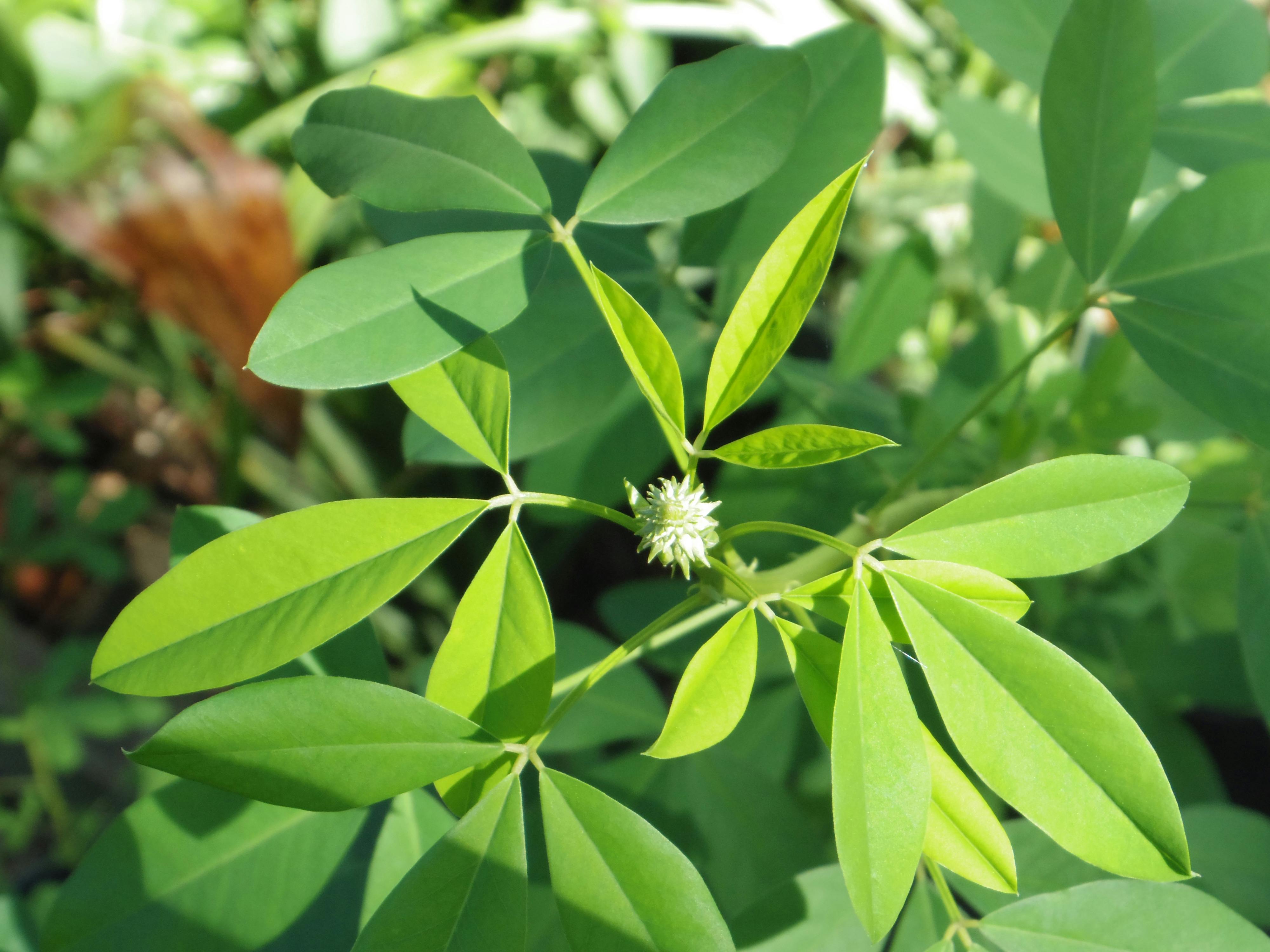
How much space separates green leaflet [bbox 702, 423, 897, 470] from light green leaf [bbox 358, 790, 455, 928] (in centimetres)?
25

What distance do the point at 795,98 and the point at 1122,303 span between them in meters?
0.21

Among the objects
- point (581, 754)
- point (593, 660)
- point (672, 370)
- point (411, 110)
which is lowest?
point (581, 754)

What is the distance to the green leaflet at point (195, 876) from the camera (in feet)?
1.39

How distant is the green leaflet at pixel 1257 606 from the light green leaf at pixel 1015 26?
322 mm

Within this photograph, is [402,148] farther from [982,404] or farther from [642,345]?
[982,404]

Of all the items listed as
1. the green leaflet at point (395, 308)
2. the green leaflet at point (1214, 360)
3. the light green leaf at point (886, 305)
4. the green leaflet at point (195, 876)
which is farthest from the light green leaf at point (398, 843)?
the light green leaf at point (886, 305)

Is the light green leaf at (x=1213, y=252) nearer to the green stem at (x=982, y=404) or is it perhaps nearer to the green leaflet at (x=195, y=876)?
the green stem at (x=982, y=404)

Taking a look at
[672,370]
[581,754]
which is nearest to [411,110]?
[672,370]

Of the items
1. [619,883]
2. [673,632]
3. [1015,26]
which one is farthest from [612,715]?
[1015,26]

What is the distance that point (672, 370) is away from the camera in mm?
362

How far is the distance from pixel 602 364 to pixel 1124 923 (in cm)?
41

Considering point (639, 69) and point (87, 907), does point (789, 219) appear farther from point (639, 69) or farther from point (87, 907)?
point (639, 69)

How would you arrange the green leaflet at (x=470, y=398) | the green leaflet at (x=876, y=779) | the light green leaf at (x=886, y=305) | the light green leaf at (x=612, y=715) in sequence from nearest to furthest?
1. the green leaflet at (x=876, y=779)
2. the green leaflet at (x=470, y=398)
3. the light green leaf at (x=612, y=715)
4. the light green leaf at (x=886, y=305)

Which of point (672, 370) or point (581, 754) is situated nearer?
point (672, 370)
